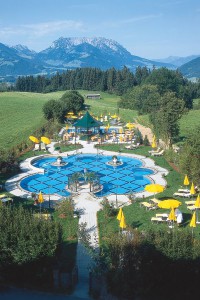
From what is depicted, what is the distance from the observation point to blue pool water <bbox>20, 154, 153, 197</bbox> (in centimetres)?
2636

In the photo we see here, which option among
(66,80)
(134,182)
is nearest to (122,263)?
(134,182)

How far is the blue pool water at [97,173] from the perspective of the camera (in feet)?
86.5

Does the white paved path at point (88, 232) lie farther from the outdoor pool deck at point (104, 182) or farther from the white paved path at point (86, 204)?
the outdoor pool deck at point (104, 182)

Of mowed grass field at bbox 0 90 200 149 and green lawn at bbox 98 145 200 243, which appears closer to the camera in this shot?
green lawn at bbox 98 145 200 243

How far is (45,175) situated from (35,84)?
306 feet

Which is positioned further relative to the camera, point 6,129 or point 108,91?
point 108,91

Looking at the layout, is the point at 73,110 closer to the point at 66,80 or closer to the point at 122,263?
the point at 122,263

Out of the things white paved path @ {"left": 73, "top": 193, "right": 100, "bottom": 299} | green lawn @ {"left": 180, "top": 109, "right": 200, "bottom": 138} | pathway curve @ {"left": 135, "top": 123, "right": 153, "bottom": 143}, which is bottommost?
white paved path @ {"left": 73, "top": 193, "right": 100, "bottom": 299}

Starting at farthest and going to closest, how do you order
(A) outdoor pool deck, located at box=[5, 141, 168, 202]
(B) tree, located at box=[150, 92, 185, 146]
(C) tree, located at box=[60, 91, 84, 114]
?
(C) tree, located at box=[60, 91, 84, 114]
(B) tree, located at box=[150, 92, 185, 146]
(A) outdoor pool deck, located at box=[5, 141, 168, 202]

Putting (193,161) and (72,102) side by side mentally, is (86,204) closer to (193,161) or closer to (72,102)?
(193,161)

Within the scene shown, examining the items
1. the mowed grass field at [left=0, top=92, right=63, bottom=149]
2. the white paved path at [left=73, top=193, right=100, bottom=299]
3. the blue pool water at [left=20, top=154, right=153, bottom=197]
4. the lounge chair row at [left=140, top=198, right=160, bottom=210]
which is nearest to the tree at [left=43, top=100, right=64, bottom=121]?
the mowed grass field at [left=0, top=92, right=63, bottom=149]

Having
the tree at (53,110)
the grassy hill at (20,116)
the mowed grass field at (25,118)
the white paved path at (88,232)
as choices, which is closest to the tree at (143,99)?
the mowed grass field at (25,118)

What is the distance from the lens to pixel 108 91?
103062 millimetres

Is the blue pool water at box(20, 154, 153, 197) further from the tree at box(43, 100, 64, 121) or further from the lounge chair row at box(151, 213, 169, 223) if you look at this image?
the tree at box(43, 100, 64, 121)
